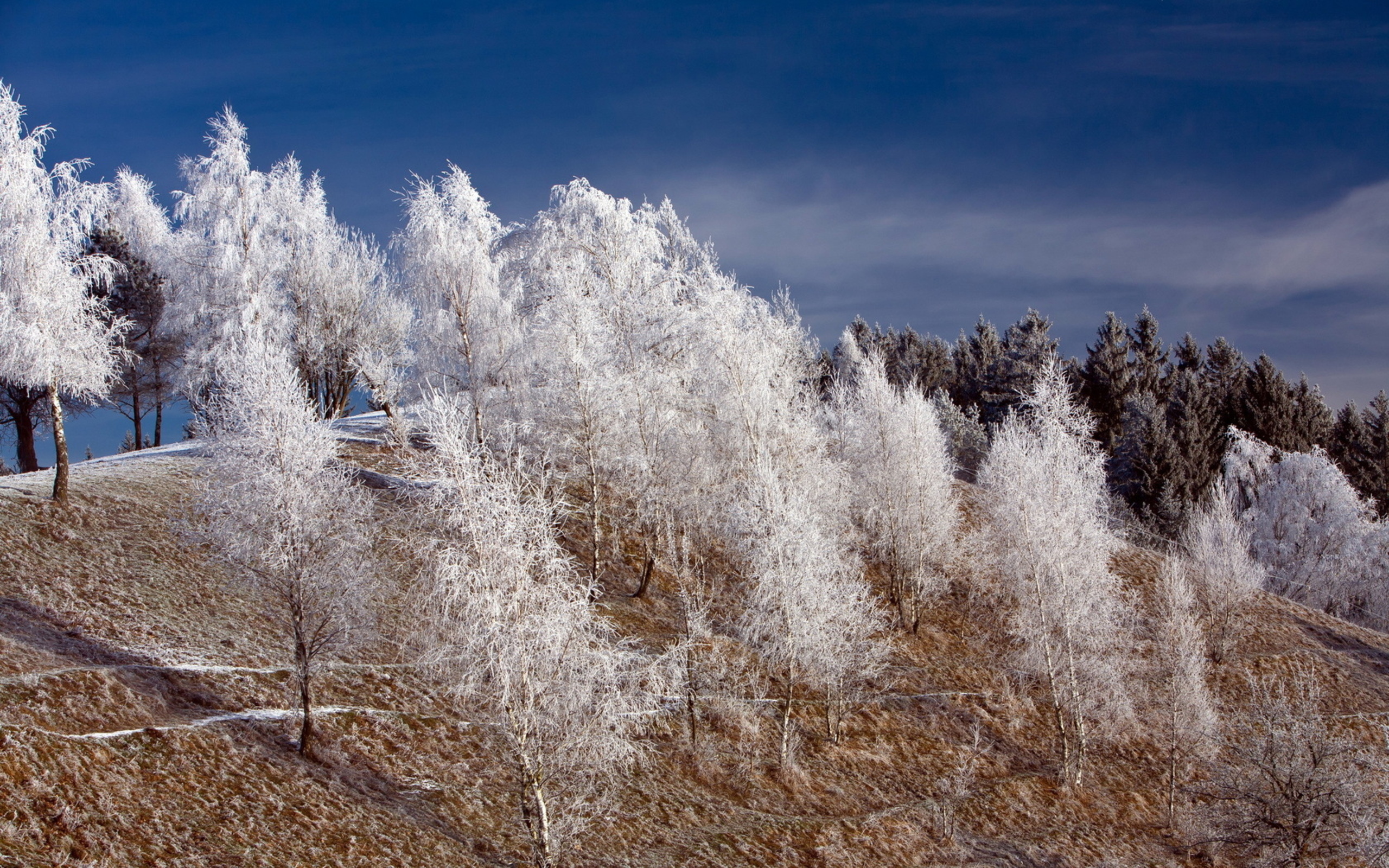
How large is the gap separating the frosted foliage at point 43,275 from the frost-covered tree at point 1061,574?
1094 inches

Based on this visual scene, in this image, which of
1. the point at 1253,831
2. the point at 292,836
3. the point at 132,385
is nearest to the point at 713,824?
the point at 292,836

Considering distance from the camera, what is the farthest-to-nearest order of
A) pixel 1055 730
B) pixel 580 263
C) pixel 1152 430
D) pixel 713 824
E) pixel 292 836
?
1. pixel 1152 430
2. pixel 580 263
3. pixel 1055 730
4. pixel 713 824
5. pixel 292 836

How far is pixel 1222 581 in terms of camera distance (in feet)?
117

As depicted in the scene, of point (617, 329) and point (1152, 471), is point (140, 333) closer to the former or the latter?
point (617, 329)

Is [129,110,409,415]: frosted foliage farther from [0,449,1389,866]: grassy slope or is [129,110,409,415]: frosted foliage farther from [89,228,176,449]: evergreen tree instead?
[0,449,1389,866]: grassy slope

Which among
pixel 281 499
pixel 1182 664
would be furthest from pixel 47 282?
pixel 1182 664

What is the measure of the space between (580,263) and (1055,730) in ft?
78.8

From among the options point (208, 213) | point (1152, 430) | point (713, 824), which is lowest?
point (713, 824)

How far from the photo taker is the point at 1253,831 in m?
18.6

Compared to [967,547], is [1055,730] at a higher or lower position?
lower

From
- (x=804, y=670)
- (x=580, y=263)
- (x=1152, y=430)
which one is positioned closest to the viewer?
(x=804, y=670)

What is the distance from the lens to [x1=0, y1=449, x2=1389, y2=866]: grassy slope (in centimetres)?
1276

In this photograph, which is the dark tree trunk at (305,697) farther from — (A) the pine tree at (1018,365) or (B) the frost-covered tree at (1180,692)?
(A) the pine tree at (1018,365)

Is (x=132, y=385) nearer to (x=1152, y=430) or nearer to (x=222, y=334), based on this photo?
(x=222, y=334)
